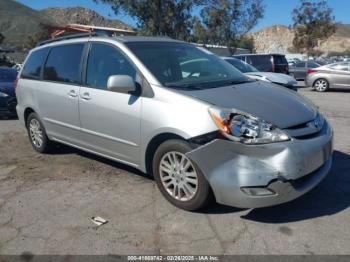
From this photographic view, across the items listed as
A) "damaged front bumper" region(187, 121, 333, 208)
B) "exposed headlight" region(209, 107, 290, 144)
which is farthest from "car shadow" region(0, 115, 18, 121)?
"exposed headlight" region(209, 107, 290, 144)

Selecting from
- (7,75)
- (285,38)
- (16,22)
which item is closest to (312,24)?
(7,75)

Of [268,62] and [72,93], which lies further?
[268,62]

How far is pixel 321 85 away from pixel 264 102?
45.7 ft

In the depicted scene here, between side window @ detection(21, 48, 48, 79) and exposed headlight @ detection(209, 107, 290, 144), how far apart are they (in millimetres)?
3505

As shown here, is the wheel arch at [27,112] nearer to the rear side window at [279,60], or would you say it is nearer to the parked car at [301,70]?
the rear side window at [279,60]

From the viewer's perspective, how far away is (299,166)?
3.49 m

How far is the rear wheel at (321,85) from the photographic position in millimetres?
16578

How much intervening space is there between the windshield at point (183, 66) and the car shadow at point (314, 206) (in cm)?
145

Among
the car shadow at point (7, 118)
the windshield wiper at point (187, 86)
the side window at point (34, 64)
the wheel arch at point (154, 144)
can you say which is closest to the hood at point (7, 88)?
the car shadow at point (7, 118)

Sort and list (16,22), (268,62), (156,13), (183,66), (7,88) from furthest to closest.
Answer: (16,22)
(156,13)
(268,62)
(7,88)
(183,66)

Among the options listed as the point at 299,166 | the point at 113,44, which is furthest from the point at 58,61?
the point at 299,166

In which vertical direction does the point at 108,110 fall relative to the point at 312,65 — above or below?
above

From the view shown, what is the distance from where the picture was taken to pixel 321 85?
16688 mm

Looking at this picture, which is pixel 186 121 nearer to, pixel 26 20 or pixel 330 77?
pixel 330 77
